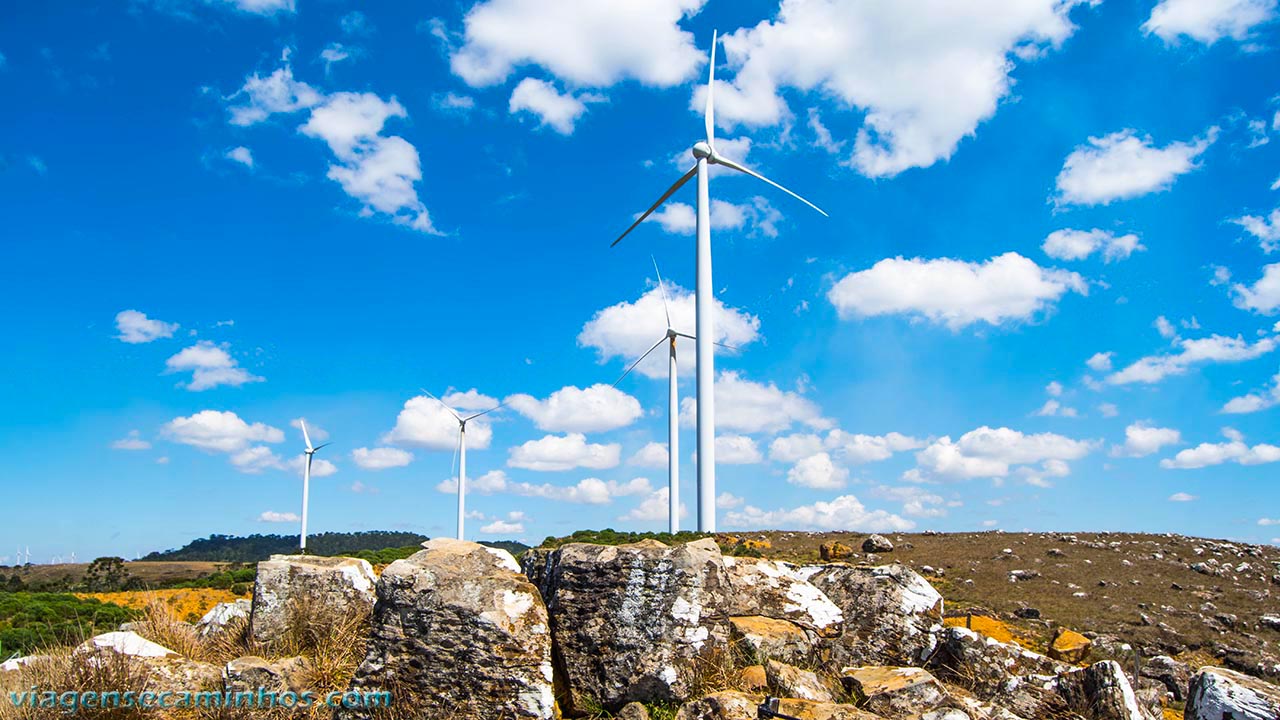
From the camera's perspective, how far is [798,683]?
8.86 m

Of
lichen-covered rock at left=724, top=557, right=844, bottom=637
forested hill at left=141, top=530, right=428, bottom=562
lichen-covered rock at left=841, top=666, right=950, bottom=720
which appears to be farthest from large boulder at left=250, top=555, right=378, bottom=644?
forested hill at left=141, top=530, right=428, bottom=562

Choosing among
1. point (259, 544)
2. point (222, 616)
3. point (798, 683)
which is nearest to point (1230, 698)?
point (798, 683)

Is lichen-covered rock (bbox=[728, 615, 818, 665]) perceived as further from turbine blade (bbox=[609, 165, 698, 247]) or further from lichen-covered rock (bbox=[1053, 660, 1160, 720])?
turbine blade (bbox=[609, 165, 698, 247])

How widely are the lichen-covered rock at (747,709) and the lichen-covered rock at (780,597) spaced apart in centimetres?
242

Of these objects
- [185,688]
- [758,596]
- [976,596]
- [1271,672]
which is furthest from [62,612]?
[1271,672]

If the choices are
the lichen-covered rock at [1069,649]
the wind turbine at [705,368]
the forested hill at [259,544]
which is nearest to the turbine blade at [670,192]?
the wind turbine at [705,368]

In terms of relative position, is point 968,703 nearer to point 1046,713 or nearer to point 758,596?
point 1046,713

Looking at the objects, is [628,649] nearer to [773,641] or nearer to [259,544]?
[773,641]

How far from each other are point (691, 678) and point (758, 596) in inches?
98.8

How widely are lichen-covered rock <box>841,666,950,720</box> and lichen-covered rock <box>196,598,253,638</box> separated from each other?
10093mm

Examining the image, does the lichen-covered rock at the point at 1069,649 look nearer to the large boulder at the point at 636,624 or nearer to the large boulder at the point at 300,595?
the large boulder at the point at 636,624

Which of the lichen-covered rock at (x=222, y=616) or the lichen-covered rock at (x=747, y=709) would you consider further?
the lichen-covered rock at (x=222, y=616)

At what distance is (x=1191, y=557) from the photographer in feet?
160

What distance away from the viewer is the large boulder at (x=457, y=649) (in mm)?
9086
